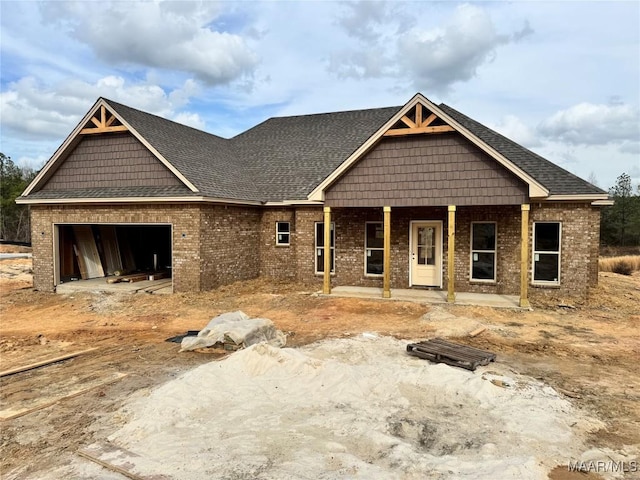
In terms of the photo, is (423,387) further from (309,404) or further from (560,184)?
(560,184)

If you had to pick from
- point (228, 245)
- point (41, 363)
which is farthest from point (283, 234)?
point (41, 363)

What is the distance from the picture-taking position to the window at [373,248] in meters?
15.9

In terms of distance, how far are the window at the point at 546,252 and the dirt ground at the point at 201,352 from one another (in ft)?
4.62

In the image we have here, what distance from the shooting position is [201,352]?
8.91 metres

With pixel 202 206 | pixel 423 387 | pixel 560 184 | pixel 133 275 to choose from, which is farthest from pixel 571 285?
pixel 133 275

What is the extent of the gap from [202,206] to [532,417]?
11.8 meters

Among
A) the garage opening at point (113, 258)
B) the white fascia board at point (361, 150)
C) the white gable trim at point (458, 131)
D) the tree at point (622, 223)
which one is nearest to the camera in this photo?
the white gable trim at point (458, 131)

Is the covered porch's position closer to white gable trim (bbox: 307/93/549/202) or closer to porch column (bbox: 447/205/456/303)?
porch column (bbox: 447/205/456/303)

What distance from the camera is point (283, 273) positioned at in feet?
58.1

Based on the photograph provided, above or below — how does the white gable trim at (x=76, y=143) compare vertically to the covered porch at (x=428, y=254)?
above

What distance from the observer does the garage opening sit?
671 inches

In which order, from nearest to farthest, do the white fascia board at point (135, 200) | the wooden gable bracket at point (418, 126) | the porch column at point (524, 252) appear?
1. the porch column at point (524, 252)
2. the wooden gable bracket at point (418, 126)
3. the white fascia board at point (135, 200)

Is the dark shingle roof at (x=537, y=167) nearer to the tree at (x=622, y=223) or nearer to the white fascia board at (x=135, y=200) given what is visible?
the white fascia board at (x=135, y=200)

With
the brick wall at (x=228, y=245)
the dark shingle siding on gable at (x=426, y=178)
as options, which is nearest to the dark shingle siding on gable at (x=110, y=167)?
the brick wall at (x=228, y=245)
